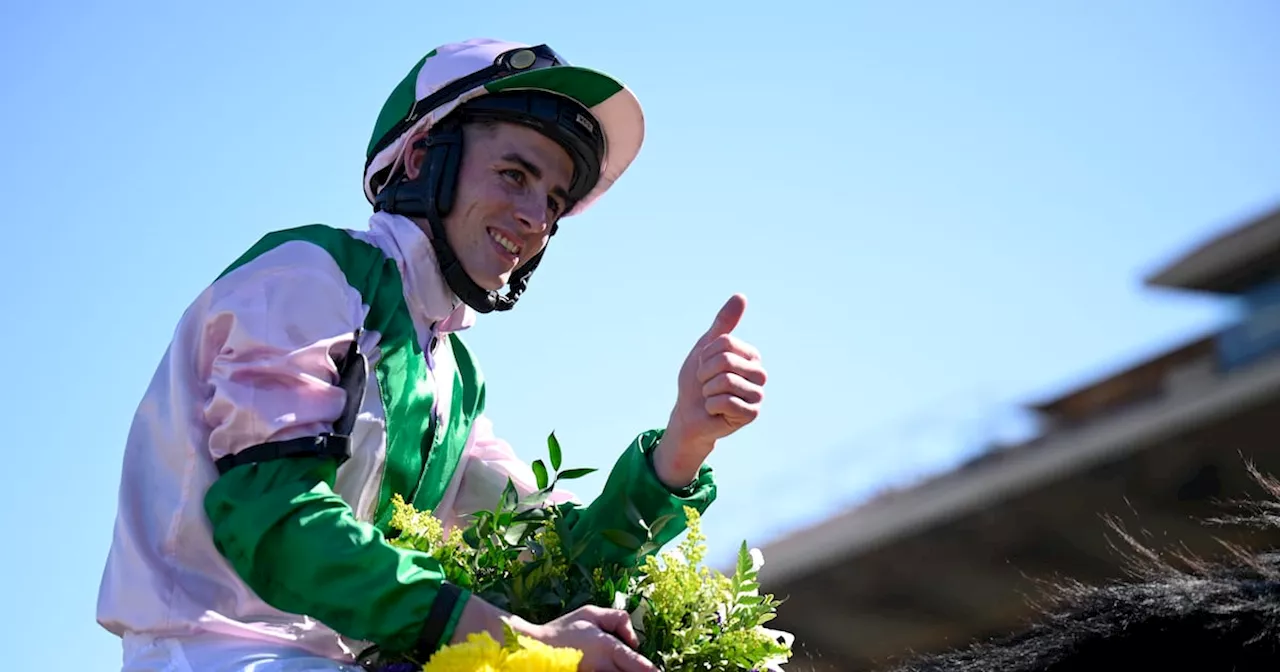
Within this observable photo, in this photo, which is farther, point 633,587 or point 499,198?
point 499,198

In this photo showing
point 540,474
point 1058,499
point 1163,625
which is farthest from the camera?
point 1058,499

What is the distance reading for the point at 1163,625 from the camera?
270cm

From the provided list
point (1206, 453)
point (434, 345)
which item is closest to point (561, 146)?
point (434, 345)

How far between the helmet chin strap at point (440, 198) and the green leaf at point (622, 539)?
657mm

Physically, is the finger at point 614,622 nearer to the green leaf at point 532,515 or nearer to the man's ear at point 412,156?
the green leaf at point 532,515

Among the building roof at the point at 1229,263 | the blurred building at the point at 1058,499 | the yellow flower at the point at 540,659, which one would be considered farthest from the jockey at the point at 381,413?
the building roof at the point at 1229,263

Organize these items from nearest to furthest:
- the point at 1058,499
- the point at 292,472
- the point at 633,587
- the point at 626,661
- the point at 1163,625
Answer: the point at 1163,625 < the point at 626,661 < the point at 292,472 < the point at 633,587 < the point at 1058,499

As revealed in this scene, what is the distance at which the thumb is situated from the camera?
133 inches

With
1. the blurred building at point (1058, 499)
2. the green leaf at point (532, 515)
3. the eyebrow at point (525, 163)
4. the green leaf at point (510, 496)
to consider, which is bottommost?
the green leaf at point (532, 515)

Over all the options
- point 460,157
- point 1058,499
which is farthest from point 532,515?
point 1058,499

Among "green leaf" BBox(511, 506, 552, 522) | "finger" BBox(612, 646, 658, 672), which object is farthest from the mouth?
"finger" BBox(612, 646, 658, 672)

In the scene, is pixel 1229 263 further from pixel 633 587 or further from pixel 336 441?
pixel 336 441

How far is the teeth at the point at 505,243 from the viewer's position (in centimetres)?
368

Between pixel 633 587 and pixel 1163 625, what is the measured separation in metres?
0.94
